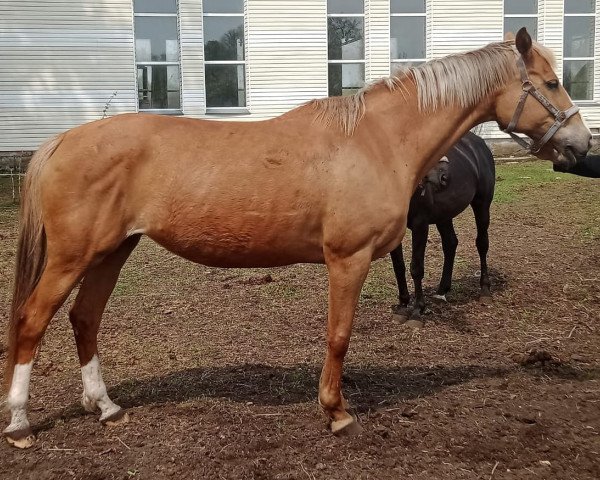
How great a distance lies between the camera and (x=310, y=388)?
14.5 feet

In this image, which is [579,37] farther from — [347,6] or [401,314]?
[401,314]

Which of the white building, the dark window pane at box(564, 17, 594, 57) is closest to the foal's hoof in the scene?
the white building

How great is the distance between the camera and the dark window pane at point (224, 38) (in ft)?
58.2

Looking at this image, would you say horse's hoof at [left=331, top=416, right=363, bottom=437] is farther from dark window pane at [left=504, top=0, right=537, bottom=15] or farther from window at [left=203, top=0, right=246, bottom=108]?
dark window pane at [left=504, top=0, right=537, bottom=15]

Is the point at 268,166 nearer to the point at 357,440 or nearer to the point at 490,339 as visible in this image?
the point at 357,440

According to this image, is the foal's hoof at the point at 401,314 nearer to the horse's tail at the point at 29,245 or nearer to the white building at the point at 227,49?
the horse's tail at the point at 29,245

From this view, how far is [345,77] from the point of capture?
61.0 ft

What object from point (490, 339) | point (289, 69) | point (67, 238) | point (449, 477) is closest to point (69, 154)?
point (67, 238)

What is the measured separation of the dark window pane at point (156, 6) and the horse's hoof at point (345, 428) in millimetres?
16393

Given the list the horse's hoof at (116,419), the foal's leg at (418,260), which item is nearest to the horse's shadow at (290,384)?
the horse's hoof at (116,419)

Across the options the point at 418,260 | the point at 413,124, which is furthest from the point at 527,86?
the point at 418,260

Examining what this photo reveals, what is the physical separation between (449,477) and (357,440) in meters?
0.65

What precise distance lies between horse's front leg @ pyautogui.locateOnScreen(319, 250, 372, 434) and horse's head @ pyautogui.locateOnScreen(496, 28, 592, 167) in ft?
4.64

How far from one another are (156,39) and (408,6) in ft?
26.3
